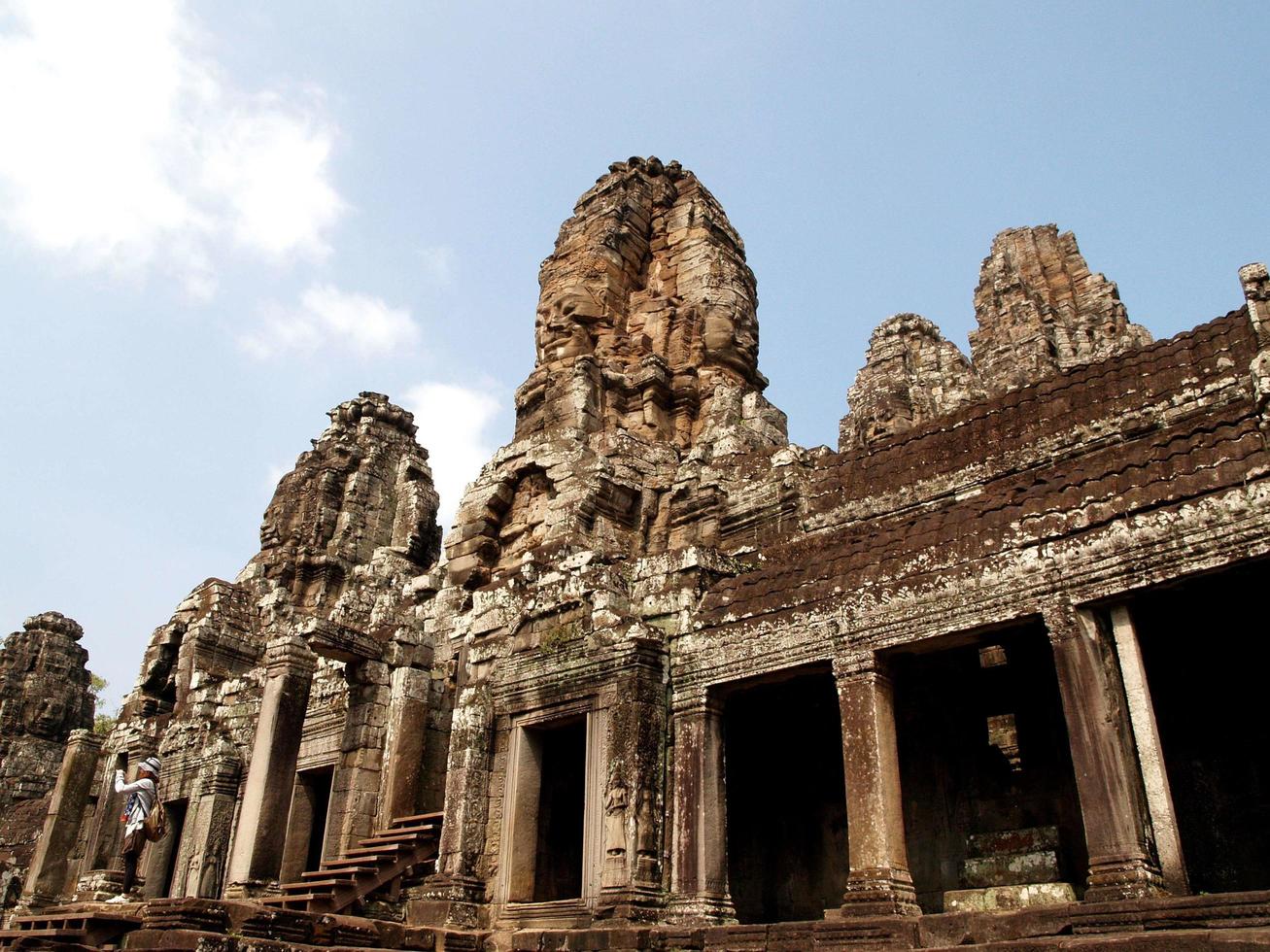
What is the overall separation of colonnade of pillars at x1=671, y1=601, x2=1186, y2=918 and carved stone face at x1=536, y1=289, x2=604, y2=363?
11.9 m

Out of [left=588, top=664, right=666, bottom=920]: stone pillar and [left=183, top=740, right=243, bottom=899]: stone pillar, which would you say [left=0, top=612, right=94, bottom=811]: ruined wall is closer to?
[left=183, top=740, right=243, bottom=899]: stone pillar

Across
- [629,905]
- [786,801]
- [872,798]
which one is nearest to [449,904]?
[629,905]

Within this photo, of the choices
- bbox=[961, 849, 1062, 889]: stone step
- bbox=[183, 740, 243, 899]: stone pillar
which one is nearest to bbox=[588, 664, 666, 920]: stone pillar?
bbox=[961, 849, 1062, 889]: stone step

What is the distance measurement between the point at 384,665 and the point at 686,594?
6.54 metres

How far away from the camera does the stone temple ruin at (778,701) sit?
873 centimetres

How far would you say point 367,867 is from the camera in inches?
535

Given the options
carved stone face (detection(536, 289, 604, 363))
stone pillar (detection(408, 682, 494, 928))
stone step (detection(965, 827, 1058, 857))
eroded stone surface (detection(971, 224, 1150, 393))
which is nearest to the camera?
stone step (detection(965, 827, 1058, 857))

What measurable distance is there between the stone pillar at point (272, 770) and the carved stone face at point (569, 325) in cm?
861

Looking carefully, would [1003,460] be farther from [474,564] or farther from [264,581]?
[264,581]

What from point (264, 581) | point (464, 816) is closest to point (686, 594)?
point (464, 816)

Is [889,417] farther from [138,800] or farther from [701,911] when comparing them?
[701,911]

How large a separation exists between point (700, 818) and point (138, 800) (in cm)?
908

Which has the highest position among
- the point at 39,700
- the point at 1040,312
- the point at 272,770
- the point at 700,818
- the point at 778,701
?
the point at 1040,312

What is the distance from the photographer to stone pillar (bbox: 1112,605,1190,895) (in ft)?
26.1
